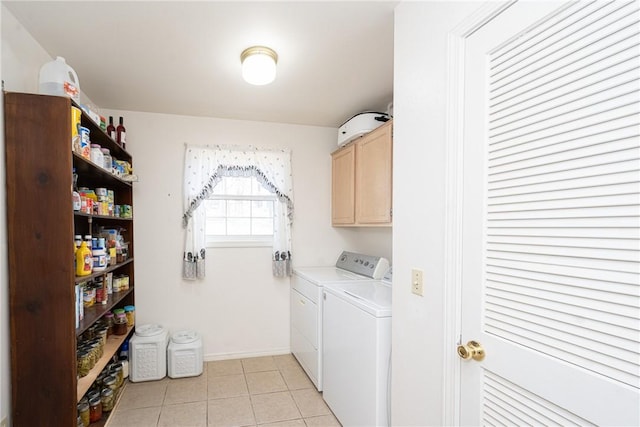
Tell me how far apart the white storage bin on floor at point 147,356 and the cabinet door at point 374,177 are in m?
2.02

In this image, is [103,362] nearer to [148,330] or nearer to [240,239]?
[148,330]

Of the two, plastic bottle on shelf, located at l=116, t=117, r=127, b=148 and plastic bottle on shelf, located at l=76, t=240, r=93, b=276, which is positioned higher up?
plastic bottle on shelf, located at l=116, t=117, r=127, b=148

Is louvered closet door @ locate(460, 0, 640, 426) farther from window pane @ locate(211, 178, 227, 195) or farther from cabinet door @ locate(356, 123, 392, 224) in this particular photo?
window pane @ locate(211, 178, 227, 195)

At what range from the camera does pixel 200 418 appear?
7.66ft

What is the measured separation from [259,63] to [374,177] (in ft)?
3.95

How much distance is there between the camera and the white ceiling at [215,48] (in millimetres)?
1658

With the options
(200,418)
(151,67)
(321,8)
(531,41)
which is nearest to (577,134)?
(531,41)

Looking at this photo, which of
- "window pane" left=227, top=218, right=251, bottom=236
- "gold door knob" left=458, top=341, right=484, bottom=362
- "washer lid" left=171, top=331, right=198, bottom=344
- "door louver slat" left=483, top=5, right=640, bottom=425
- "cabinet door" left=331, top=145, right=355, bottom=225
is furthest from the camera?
"window pane" left=227, top=218, right=251, bottom=236

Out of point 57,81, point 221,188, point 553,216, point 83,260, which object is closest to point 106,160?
point 57,81

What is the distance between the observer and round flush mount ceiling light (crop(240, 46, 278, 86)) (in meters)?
1.98

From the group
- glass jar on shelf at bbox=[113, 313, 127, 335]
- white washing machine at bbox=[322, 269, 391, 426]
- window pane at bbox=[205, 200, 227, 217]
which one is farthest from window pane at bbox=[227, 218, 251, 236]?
white washing machine at bbox=[322, 269, 391, 426]

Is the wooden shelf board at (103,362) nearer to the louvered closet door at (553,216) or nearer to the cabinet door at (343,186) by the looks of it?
the louvered closet door at (553,216)

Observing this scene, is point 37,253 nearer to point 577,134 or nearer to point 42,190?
point 42,190

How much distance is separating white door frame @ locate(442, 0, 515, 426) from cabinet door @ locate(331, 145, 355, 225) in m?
1.84
